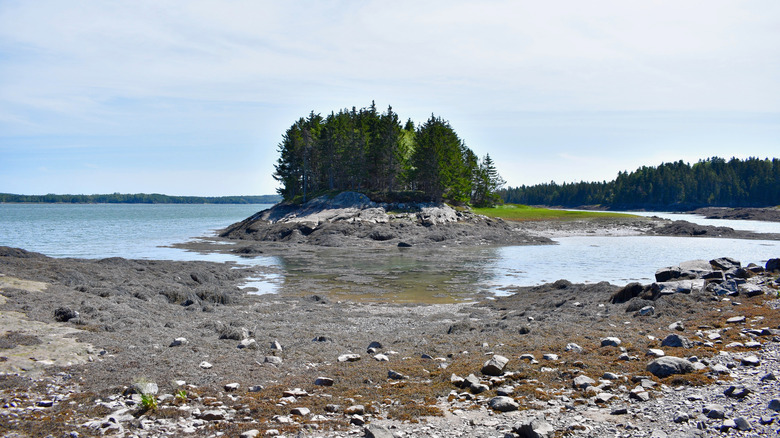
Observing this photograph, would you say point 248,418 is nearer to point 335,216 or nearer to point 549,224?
point 335,216

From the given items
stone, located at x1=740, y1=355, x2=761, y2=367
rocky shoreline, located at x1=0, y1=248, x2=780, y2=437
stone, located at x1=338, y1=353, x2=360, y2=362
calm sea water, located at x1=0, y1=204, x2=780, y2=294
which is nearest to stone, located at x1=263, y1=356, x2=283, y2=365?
rocky shoreline, located at x1=0, y1=248, x2=780, y2=437

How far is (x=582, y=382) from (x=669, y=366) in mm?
1819

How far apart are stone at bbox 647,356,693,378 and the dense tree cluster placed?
199 ft

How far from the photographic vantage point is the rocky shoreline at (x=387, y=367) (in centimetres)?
739

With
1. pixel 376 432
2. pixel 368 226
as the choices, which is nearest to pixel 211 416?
pixel 376 432

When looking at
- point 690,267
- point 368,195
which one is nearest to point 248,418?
point 690,267

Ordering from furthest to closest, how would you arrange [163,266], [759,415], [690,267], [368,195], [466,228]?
[368,195], [466,228], [163,266], [690,267], [759,415]

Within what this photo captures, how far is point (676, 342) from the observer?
10.9 m

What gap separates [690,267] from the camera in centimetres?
2088

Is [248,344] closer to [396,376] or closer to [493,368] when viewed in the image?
[396,376]

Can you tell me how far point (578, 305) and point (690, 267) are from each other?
6.83 m

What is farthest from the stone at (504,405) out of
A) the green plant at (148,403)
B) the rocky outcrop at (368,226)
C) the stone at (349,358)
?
the rocky outcrop at (368,226)

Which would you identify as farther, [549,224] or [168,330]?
[549,224]

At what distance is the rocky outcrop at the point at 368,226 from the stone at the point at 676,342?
39944 mm
